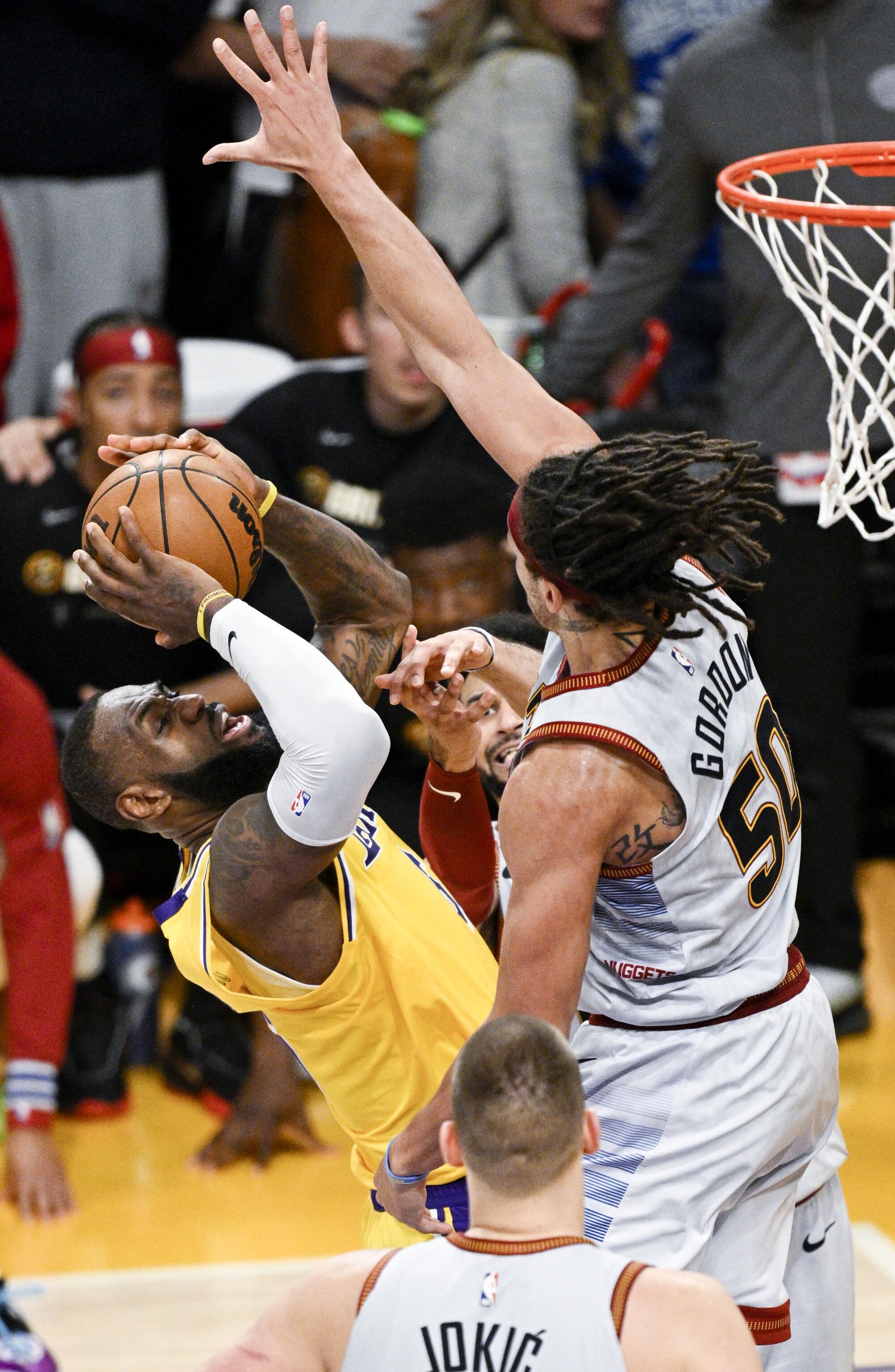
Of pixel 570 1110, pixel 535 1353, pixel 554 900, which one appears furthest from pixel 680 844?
pixel 535 1353

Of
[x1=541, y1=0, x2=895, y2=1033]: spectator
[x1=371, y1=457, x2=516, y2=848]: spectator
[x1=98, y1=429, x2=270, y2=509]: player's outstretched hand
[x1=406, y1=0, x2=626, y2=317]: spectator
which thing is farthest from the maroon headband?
[x1=406, y1=0, x2=626, y2=317]: spectator

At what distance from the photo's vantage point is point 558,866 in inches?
103

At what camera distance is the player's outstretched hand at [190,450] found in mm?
3109

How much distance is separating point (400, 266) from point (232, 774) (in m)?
0.96

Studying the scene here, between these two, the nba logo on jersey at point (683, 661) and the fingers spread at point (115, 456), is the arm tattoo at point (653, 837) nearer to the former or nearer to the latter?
the nba logo on jersey at point (683, 661)

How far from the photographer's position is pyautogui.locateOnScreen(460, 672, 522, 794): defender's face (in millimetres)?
3705

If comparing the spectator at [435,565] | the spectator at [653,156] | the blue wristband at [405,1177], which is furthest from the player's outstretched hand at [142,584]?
the spectator at [653,156]

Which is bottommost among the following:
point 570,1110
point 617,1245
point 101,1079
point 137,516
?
point 101,1079

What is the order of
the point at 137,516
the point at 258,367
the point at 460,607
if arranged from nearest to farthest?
the point at 137,516, the point at 460,607, the point at 258,367

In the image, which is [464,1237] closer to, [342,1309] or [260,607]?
[342,1309]

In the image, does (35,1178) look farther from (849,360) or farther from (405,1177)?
(849,360)

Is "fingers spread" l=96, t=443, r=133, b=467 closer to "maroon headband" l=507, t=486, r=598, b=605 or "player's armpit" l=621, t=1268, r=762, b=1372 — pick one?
"maroon headband" l=507, t=486, r=598, b=605

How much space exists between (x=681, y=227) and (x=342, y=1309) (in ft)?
14.5

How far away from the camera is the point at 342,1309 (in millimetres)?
2238
